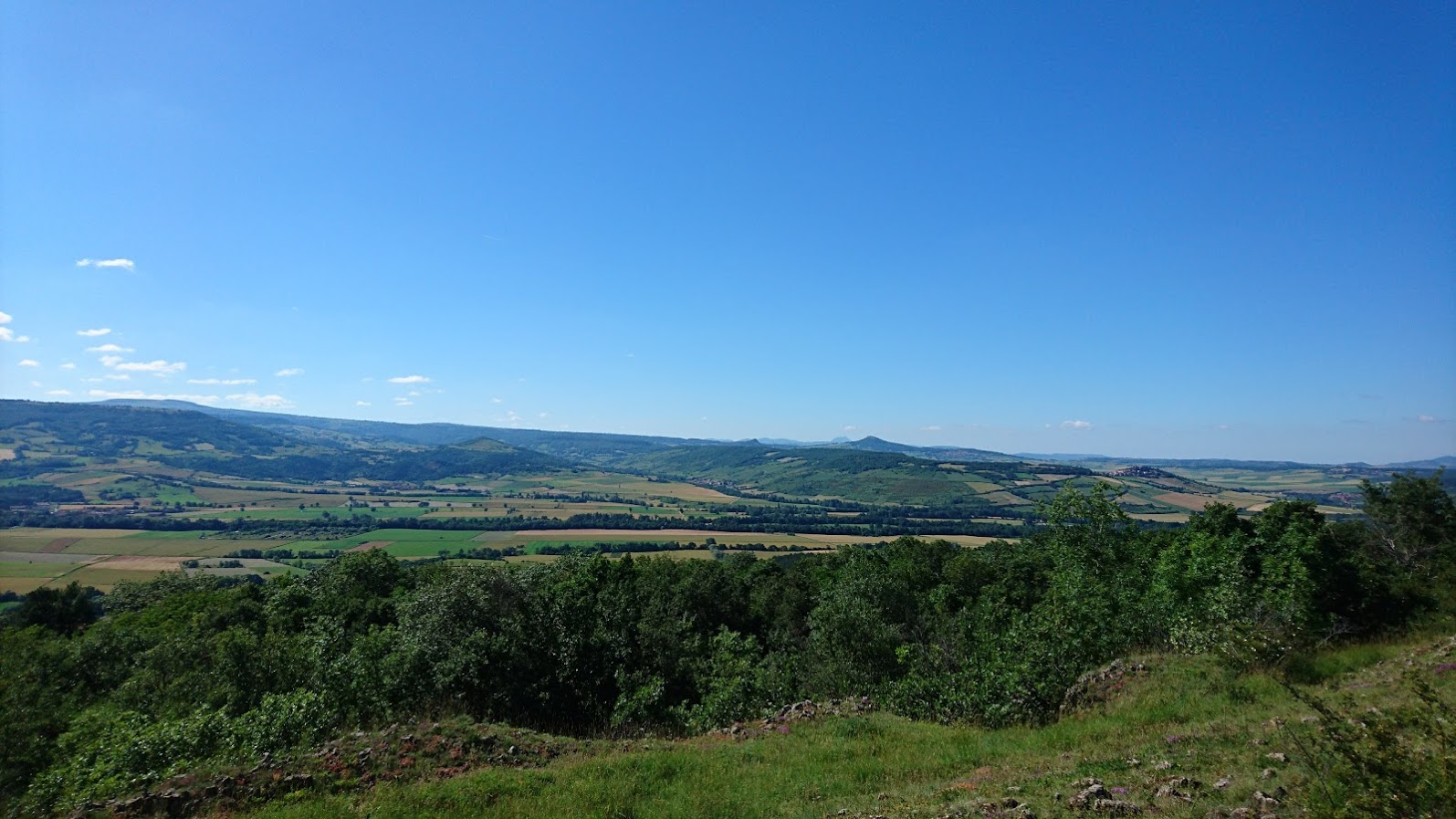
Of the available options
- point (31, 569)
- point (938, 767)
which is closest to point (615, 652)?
point (938, 767)

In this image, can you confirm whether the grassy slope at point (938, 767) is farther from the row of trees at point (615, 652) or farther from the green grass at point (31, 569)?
the green grass at point (31, 569)

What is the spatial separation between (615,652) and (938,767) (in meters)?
15.6

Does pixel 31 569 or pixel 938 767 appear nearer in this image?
pixel 938 767

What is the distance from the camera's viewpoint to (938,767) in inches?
494

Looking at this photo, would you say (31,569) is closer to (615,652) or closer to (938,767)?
(615,652)

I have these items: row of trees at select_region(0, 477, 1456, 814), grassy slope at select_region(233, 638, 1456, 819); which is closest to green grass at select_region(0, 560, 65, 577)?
row of trees at select_region(0, 477, 1456, 814)

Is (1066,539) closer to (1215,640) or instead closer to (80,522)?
(1215,640)

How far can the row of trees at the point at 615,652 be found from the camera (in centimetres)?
1645

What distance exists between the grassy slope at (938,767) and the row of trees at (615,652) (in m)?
2.29

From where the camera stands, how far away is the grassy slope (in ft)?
31.8

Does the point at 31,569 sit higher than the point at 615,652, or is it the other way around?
the point at 615,652

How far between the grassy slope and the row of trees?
2290 mm

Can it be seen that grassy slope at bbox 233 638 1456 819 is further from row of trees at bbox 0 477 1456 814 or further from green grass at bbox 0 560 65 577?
green grass at bbox 0 560 65 577

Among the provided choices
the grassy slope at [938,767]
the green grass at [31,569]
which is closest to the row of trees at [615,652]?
the grassy slope at [938,767]
